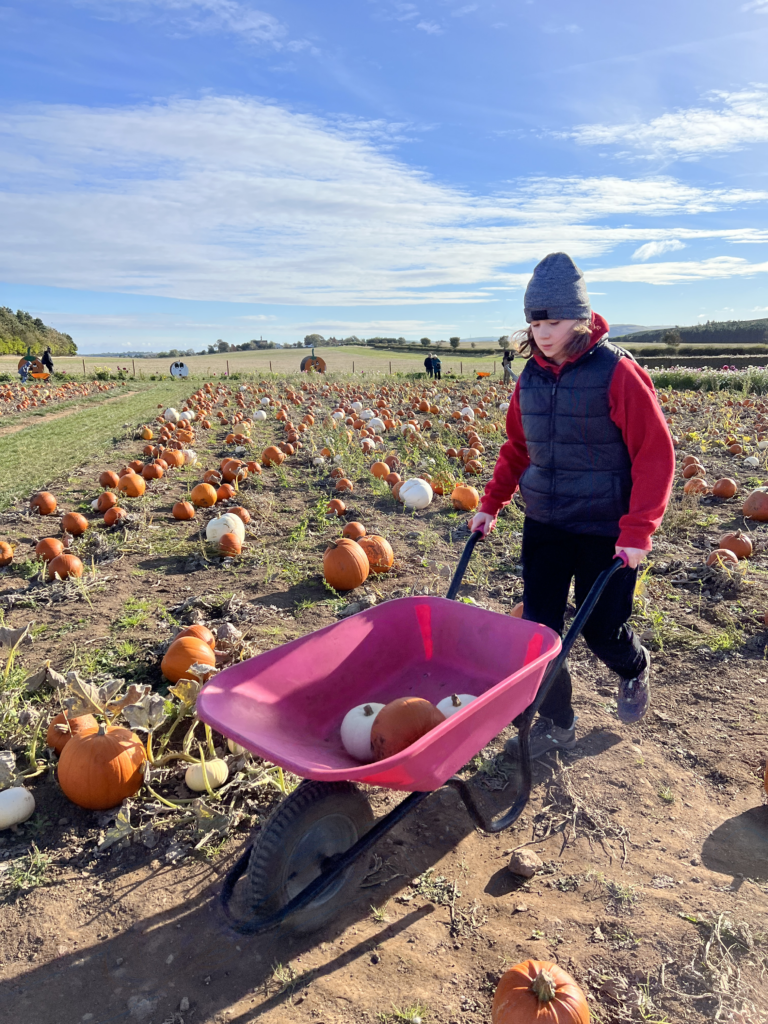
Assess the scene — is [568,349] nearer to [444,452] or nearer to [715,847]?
[715,847]

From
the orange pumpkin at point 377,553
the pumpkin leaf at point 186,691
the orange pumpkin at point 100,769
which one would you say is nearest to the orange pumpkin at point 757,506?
the orange pumpkin at point 377,553

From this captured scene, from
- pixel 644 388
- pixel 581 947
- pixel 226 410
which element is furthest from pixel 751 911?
pixel 226 410

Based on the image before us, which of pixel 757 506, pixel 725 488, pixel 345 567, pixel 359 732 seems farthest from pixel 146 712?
pixel 725 488

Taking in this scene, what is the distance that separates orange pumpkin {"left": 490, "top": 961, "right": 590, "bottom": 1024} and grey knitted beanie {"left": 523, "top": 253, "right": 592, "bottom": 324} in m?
2.26

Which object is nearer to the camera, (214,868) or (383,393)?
(214,868)

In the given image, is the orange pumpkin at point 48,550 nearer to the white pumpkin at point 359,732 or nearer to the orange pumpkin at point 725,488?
the white pumpkin at point 359,732

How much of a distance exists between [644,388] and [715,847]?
190cm

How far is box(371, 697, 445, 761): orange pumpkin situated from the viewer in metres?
2.39

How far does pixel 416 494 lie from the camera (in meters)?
7.59

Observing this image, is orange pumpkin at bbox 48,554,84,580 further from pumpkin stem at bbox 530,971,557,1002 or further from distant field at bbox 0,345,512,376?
distant field at bbox 0,345,512,376

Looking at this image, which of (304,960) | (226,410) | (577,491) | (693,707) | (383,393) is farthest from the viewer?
(383,393)

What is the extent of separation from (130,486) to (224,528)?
2479 mm

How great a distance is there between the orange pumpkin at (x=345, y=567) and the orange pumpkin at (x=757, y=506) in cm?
420

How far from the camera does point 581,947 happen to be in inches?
89.9
